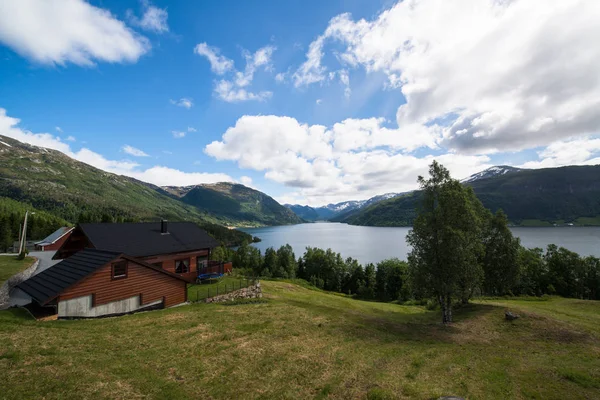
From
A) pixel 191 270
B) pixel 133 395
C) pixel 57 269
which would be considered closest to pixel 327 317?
pixel 133 395

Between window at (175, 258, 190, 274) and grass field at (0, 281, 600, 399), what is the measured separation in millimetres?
13346

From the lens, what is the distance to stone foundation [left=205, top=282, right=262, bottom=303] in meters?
28.5

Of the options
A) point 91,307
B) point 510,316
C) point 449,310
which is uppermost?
point 91,307

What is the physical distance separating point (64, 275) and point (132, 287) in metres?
5.08

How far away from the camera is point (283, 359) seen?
13312 mm

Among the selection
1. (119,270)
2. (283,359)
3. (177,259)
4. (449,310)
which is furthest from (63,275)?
Answer: (449,310)

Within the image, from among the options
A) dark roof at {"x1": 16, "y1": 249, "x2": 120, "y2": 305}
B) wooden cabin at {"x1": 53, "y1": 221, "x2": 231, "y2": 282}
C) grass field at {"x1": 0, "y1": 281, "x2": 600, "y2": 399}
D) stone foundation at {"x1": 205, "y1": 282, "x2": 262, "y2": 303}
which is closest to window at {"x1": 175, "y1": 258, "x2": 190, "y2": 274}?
wooden cabin at {"x1": 53, "y1": 221, "x2": 231, "y2": 282}

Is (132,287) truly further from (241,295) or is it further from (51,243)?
(51,243)

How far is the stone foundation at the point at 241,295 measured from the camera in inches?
1121

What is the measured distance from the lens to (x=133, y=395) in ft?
29.9

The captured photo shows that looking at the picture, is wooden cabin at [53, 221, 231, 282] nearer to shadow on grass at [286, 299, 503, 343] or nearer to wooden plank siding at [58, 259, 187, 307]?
wooden plank siding at [58, 259, 187, 307]

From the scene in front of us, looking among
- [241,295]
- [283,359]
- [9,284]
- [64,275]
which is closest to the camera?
[283,359]

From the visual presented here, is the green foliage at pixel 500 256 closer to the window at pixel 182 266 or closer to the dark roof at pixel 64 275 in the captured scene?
the window at pixel 182 266

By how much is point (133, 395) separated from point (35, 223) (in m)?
135
